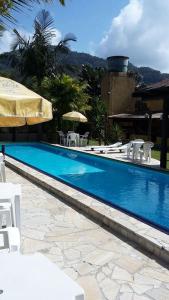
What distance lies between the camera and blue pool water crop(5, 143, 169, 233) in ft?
28.5

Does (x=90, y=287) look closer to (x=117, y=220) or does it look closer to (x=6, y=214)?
(x=6, y=214)

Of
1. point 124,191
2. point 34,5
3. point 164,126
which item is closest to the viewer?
point 34,5

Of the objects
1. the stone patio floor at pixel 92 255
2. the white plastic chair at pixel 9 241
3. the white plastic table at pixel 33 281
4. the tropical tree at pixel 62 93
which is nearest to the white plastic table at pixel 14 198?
the stone patio floor at pixel 92 255

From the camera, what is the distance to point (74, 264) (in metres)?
4.81

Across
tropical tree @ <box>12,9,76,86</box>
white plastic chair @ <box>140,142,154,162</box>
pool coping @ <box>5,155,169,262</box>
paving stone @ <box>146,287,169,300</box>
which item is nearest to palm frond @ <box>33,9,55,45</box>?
tropical tree @ <box>12,9,76,86</box>

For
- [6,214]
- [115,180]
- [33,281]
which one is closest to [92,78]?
[115,180]

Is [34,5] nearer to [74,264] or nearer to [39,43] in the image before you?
[74,264]

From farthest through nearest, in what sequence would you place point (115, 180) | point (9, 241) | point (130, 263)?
point (115, 180)
point (130, 263)
point (9, 241)

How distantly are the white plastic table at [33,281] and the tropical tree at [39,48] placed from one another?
2716cm

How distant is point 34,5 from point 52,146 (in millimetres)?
20310

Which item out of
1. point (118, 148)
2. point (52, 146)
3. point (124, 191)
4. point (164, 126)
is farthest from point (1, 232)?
point (52, 146)

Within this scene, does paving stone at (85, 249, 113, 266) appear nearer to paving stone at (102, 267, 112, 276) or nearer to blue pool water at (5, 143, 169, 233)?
paving stone at (102, 267, 112, 276)

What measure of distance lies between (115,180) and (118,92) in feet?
65.5

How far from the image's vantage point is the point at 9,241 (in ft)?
12.1
